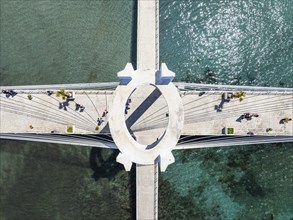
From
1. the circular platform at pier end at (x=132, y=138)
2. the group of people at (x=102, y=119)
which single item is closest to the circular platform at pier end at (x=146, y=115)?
the group of people at (x=102, y=119)

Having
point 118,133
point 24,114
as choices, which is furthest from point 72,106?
point 118,133

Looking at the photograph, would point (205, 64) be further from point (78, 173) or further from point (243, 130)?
point (78, 173)

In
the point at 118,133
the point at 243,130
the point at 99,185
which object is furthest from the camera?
→ the point at 99,185

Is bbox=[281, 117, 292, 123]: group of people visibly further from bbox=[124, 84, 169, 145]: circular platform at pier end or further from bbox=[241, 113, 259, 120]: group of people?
bbox=[124, 84, 169, 145]: circular platform at pier end

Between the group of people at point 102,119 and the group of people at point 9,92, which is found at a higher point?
the group of people at point 9,92

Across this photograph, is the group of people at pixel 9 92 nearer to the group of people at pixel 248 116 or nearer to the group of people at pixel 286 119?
the group of people at pixel 248 116

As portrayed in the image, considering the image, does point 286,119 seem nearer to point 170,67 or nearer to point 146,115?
point 170,67
